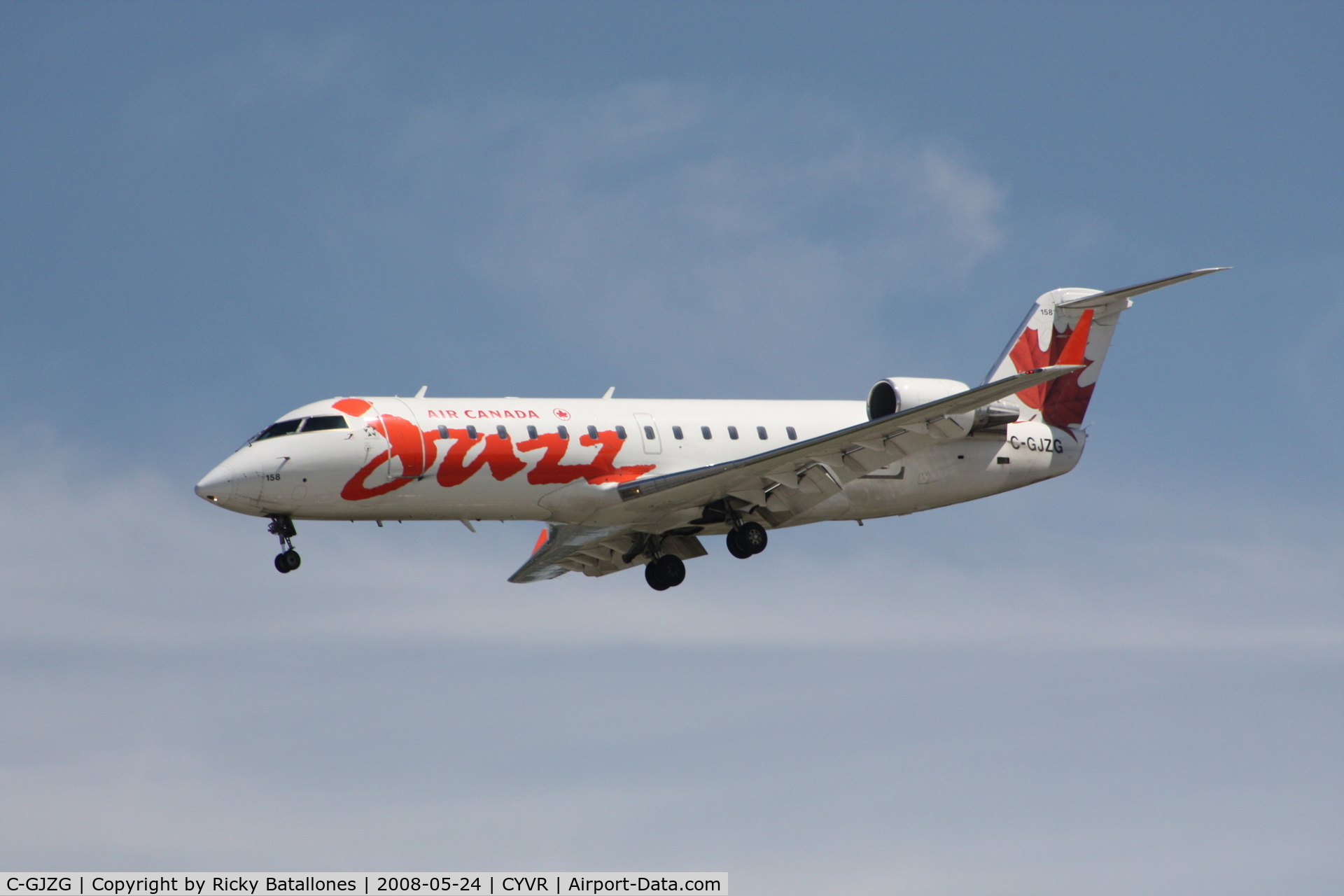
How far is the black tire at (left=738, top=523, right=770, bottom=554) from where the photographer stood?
106ft

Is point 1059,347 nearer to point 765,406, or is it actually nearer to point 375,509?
point 765,406

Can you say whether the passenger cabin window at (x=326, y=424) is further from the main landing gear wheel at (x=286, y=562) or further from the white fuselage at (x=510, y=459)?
the main landing gear wheel at (x=286, y=562)

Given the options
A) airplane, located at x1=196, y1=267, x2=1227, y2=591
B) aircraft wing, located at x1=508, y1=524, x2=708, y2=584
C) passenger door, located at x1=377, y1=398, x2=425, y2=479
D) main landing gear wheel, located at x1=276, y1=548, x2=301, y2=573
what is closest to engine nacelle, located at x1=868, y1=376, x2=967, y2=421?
airplane, located at x1=196, y1=267, x2=1227, y2=591

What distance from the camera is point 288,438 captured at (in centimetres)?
2934

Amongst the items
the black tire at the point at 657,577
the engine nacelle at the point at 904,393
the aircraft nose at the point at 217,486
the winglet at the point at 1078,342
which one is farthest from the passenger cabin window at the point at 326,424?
the winglet at the point at 1078,342

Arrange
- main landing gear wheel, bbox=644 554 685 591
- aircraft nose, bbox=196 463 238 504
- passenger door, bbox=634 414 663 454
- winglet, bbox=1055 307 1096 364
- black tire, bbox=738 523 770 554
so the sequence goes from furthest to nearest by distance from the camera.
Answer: winglet, bbox=1055 307 1096 364 < main landing gear wheel, bbox=644 554 685 591 < black tire, bbox=738 523 770 554 < passenger door, bbox=634 414 663 454 < aircraft nose, bbox=196 463 238 504

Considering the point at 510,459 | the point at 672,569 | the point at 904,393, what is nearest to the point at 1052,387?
the point at 904,393

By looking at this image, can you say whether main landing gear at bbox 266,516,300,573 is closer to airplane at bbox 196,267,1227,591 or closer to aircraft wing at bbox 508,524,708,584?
airplane at bbox 196,267,1227,591

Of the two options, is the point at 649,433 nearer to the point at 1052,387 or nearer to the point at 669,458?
the point at 669,458

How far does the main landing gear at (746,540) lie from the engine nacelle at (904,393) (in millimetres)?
3223

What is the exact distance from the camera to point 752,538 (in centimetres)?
3241

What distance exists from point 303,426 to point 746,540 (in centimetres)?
887

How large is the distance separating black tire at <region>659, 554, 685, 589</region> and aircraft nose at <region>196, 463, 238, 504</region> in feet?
31.3

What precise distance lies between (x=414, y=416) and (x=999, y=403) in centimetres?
1293
